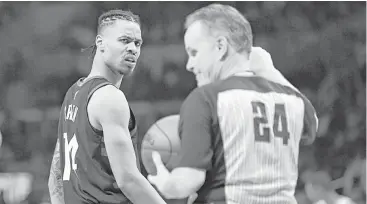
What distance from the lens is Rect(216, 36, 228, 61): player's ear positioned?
241cm

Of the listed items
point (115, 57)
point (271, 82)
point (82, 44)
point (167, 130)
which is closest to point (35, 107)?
point (82, 44)

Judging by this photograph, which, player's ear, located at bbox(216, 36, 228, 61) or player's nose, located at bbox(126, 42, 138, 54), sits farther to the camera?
player's nose, located at bbox(126, 42, 138, 54)

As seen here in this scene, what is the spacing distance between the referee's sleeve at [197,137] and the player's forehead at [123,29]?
1.99 feet

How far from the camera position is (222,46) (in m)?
2.41

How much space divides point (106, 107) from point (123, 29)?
19.7 inches

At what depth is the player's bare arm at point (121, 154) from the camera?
237 cm

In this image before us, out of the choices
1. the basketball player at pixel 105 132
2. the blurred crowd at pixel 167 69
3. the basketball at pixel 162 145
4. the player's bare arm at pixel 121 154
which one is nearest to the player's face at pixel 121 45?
the basketball player at pixel 105 132

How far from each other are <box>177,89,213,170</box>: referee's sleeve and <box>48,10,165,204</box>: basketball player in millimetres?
227

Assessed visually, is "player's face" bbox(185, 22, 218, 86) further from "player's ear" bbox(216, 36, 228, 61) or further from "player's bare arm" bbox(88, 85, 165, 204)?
"player's bare arm" bbox(88, 85, 165, 204)

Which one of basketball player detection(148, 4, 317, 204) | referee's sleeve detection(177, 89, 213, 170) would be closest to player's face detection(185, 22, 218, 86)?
basketball player detection(148, 4, 317, 204)

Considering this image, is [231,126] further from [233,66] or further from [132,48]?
[132,48]

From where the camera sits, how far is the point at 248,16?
7.32m

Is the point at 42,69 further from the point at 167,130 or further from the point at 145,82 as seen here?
the point at 167,130

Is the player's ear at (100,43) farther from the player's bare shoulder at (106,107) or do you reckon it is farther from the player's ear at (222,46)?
the player's ear at (222,46)
